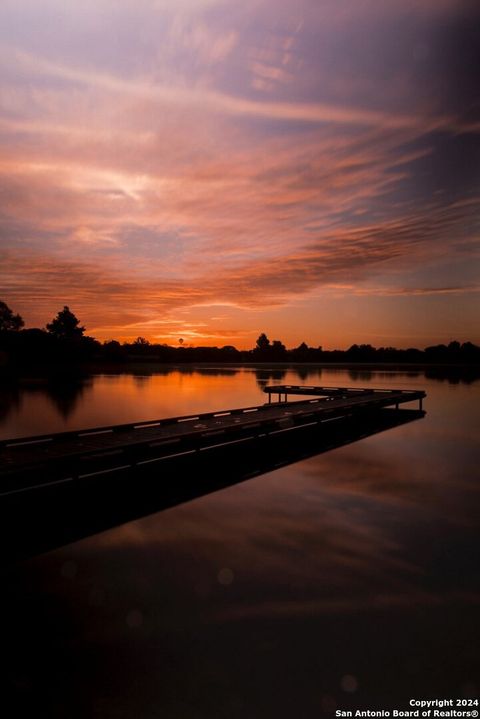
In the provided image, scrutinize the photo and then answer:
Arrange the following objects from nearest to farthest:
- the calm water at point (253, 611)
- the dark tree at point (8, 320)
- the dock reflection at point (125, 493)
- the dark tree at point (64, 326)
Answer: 1. the calm water at point (253, 611)
2. the dock reflection at point (125, 493)
3. the dark tree at point (8, 320)
4. the dark tree at point (64, 326)

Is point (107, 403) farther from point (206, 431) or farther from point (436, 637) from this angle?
point (436, 637)

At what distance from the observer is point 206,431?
39.5ft

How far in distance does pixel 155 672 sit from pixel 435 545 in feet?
16.4

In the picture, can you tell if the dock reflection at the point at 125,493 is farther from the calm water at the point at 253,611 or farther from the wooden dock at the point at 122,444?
the calm water at the point at 253,611

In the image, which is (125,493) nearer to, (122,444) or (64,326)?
(122,444)

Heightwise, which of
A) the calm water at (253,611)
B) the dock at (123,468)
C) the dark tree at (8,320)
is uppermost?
the dark tree at (8,320)

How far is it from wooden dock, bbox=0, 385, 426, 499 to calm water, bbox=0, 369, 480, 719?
5.02 feet

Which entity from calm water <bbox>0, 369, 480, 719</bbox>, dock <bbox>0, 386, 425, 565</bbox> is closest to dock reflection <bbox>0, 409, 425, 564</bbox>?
dock <bbox>0, 386, 425, 565</bbox>

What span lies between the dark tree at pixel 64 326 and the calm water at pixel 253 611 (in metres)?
97.9

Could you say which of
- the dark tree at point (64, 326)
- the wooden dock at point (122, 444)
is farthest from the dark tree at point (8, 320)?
the wooden dock at point (122, 444)

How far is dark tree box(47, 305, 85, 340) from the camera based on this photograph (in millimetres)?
99562

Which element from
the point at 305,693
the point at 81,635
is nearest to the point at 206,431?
the point at 81,635

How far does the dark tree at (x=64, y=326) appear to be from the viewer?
327 ft

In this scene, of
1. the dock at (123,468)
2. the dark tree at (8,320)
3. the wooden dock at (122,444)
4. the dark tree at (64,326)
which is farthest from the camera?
the dark tree at (64,326)
